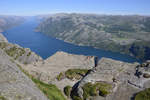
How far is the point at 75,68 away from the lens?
3144 centimetres

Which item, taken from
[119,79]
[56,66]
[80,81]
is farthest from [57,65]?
[119,79]

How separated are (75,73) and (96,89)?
26.1 ft

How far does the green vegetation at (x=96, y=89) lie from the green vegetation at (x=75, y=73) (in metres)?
5.77

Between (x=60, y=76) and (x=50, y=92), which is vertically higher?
(x=50, y=92)

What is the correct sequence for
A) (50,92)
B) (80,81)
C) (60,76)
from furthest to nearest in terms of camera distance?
(60,76), (80,81), (50,92)

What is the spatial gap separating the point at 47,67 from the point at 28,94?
20296 millimetres

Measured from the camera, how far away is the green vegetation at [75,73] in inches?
1115

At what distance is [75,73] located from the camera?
2927 centimetres


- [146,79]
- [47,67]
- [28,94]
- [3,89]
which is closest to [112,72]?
[146,79]

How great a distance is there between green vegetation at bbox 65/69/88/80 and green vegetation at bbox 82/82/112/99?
5772 mm

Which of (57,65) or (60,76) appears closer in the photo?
(60,76)

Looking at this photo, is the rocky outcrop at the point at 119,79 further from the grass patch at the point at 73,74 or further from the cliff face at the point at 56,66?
the cliff face at the point at 56,66

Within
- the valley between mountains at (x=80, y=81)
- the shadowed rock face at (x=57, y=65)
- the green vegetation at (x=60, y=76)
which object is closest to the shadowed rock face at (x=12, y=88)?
the valley between mountains at (x=80, y=81)

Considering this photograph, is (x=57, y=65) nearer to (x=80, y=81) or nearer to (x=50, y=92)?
(x=80, y=81)
